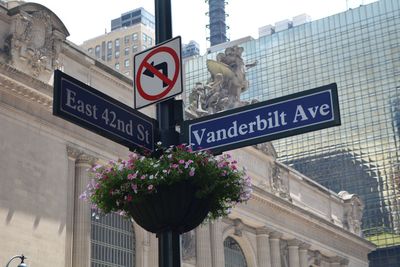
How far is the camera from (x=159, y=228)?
9.09 meters

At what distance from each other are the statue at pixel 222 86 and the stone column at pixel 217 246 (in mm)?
7166

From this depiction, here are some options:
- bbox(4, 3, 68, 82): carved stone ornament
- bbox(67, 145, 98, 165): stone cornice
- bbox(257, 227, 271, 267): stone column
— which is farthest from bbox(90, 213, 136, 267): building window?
bbox(257, 227, 271, 267): stone column

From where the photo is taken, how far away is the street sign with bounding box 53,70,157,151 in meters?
8.53

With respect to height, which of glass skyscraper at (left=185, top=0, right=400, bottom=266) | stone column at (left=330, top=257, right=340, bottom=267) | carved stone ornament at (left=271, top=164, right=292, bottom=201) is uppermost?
glass skyscraper at (left=185, top=0, right=400, bottom=266)

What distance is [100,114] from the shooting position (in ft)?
29.2

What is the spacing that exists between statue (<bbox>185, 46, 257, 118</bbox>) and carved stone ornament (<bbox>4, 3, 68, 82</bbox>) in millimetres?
14487

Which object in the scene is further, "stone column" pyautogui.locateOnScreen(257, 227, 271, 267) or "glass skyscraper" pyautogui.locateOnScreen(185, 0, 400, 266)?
"glass skyscraper" pyautogui.locateOnScreen(185, 0, 400, 266)

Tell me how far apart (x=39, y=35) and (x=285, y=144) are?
63.1 m

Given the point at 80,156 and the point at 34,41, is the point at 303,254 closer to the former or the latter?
the point at 80,156

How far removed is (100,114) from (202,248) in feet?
113

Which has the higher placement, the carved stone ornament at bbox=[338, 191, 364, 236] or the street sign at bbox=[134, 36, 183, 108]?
the carved stone ornament at bbox=[338, 191, 364, 236]

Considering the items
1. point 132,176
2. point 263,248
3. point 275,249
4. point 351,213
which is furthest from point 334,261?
point 132,176

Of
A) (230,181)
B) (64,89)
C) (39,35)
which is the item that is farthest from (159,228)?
(39,35)

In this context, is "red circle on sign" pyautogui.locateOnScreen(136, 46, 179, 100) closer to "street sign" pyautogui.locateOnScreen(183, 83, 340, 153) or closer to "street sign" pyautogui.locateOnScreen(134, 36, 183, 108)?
"street sign" pyautogui.locateOnScreen(134, 36, 183, 108)
